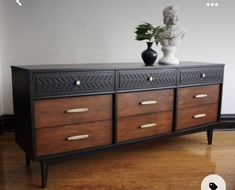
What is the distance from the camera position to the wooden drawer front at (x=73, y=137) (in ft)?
5.76

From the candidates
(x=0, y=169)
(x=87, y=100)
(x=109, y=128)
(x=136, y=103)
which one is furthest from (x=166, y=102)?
(x=0, y=169)

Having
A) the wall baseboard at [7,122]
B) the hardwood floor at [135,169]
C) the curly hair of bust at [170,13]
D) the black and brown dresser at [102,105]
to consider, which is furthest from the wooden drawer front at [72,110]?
the wall baseboard at [7,122]

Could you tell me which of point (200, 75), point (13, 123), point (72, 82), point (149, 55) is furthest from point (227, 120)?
point (13, 123)

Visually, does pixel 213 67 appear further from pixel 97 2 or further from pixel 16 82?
pixel 16 82

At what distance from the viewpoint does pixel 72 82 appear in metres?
1.80

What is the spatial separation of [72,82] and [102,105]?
30 centimetres

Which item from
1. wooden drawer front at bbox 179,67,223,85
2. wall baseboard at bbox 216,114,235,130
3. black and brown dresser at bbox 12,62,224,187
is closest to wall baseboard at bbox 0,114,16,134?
black and brown dresser at bbox 12,62,224,187

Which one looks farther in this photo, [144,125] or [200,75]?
[200,75]

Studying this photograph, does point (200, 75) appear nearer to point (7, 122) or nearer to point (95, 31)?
point (95, 31)

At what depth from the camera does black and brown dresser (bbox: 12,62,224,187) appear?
5.69ft

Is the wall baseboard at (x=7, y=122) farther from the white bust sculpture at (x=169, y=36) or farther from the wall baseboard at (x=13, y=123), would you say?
the white bust sculpture at (x=169, y=36)

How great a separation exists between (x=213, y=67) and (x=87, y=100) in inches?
50.7

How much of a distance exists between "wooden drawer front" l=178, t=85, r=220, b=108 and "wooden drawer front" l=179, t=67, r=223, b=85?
6 cm

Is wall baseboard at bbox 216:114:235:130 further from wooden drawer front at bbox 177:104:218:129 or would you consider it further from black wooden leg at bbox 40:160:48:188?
black wooden leg at bbox 40:160:48:188
